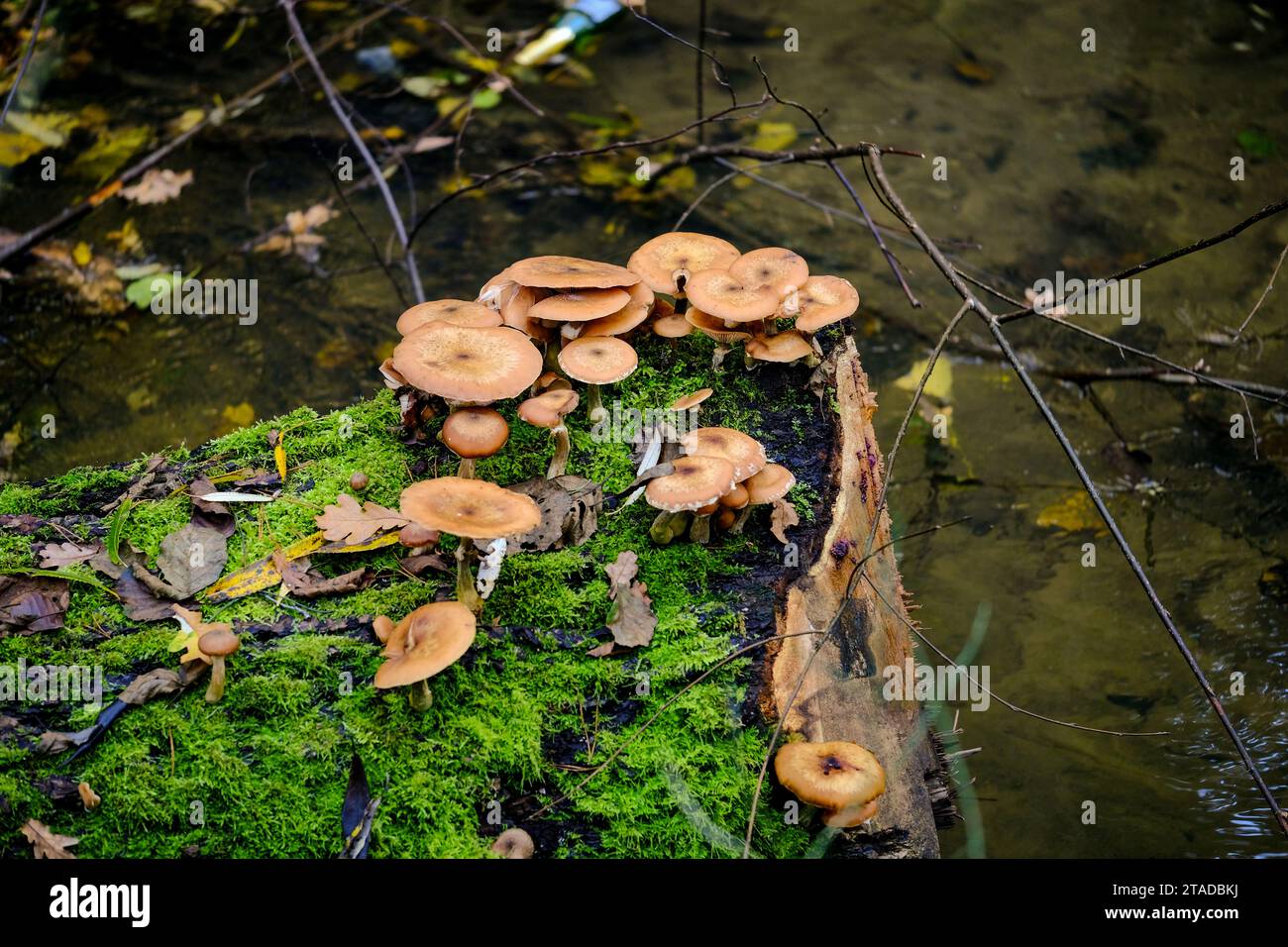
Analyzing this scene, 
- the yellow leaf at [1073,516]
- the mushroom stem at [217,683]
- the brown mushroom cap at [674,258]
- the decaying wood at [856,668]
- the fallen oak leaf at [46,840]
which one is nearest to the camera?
the fallen oak leaf at [46,840]

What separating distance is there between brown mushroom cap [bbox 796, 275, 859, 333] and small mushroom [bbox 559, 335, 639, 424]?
0.79m

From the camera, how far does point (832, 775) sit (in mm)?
3189

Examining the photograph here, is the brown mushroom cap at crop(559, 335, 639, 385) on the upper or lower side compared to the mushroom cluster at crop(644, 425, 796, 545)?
upper

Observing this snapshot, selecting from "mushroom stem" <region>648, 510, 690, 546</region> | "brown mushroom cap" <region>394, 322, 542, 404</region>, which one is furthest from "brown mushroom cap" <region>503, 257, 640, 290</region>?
"mushroom stem" <region>648, 510, 690, 546</region>

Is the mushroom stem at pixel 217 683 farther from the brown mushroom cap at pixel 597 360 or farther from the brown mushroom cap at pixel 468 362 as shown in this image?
the brown mushroom cap at pixel 597 360

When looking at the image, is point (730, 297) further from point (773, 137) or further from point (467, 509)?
point (773, 137)

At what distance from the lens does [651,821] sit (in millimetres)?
3285

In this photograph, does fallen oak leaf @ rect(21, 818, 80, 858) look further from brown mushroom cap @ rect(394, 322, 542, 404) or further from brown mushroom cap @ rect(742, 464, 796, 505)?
brown mushroom cap @ rect(742, 464, 796, 505)

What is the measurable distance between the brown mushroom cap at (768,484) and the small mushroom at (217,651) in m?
1.91

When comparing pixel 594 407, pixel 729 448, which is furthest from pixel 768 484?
pixel 594 407

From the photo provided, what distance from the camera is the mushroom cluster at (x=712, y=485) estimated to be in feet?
11.7

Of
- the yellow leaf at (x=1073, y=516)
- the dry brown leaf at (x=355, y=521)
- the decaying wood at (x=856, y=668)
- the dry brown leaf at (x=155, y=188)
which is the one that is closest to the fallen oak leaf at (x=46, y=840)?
the dry brown leaf at (x=355, y=521)

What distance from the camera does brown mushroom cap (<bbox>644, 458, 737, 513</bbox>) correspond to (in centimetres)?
354

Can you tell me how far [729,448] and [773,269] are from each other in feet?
3.17
